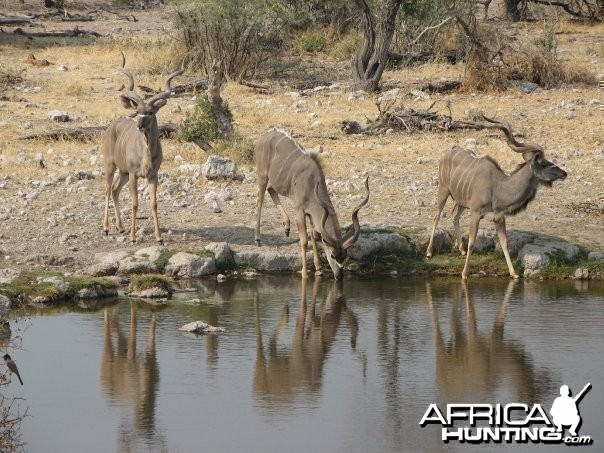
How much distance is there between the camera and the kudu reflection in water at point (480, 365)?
314 inches

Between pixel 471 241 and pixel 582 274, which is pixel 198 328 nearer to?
pixel 471 241

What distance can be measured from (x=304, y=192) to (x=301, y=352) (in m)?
2.79

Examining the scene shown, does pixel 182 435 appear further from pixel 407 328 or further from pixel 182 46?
pixel 182 46

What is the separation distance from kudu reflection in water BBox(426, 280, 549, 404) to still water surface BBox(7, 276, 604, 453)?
0.01 metres

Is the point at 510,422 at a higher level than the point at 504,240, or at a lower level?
lower

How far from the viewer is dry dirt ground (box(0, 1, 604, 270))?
40.1ft

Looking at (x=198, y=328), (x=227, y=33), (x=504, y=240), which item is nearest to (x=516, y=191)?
(x=504, y=240)

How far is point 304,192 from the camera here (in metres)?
11.4

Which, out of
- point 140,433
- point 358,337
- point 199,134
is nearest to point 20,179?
point 199,134

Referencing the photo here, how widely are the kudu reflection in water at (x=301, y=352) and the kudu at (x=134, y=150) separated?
86.3 inches

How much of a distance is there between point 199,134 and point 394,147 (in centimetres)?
267

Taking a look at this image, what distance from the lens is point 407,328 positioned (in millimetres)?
9648

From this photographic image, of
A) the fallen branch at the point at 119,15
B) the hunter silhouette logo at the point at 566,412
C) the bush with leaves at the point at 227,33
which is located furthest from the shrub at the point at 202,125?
the fallen branch at the point at 119,15

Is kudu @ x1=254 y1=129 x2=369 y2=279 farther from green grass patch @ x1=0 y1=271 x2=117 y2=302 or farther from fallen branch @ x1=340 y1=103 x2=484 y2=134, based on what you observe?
fallen branch @ x1=340 y1=103 x2=484 y2=134
